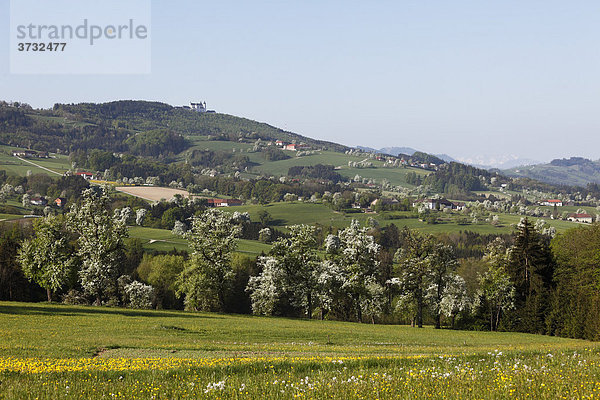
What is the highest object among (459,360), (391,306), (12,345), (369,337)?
(459,360)

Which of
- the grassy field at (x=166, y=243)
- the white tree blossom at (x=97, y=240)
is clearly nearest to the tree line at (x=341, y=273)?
the white tree blossom at (x=97, y=240)

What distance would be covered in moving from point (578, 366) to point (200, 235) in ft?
210

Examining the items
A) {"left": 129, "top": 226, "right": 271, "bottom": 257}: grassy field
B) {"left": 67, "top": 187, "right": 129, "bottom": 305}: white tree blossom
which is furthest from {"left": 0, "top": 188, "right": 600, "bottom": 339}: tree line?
{"left": 129, "top": 226, "right": 271, "bottom": 257}: grassy field

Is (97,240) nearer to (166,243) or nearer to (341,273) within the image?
(341,273)

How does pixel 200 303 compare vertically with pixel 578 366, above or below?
below

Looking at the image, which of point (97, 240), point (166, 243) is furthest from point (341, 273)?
point (166, 243)

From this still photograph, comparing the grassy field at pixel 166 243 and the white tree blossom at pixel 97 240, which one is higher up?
the white tree blossom at pixel 97 240

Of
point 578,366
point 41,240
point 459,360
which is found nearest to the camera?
point 578,366

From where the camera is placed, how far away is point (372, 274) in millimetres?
80375

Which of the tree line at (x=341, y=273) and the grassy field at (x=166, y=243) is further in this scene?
the grassy field at (x=166, y=243)

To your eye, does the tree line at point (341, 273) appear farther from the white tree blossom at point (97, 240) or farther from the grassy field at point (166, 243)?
the grassy field at point (166, 243)

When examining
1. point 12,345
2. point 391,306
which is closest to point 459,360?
point 12,345

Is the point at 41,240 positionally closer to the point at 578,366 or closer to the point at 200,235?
the point at 200,235

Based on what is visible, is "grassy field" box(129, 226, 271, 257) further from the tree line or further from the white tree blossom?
the white tree blossom
